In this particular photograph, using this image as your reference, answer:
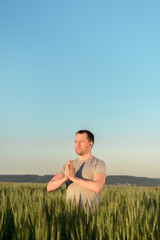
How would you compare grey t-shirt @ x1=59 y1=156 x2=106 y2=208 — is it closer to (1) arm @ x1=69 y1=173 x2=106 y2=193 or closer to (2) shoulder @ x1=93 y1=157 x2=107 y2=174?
(2) shoulder @ x1=93 y1=157 x2=107 y2=174

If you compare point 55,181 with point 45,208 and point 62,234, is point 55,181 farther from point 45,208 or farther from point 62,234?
point 62,234

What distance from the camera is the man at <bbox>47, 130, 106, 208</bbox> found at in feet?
10.2

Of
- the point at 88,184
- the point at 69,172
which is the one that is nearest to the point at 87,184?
the point at 88,184

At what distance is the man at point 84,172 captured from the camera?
3113 mm

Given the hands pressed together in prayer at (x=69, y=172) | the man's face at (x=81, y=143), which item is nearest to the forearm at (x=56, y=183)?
the hands pressed together in prayer at (x=69, y=172)

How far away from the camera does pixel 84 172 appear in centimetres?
321

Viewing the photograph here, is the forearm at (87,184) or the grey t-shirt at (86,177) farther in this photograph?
the grey t-shirt at (86,177)

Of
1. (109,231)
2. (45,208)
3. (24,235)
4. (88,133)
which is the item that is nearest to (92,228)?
(109,231)

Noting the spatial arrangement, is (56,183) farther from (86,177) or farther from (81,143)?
(81,143)

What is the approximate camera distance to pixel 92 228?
8.43 feet

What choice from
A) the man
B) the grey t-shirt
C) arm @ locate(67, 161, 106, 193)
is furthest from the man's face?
arm @ locate(67, 161, 106, 193)

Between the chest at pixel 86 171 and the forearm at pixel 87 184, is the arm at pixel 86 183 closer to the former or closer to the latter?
the forearm at pixel 87 184

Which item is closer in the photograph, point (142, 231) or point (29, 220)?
point (142, 231)

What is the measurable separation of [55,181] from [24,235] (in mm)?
782
